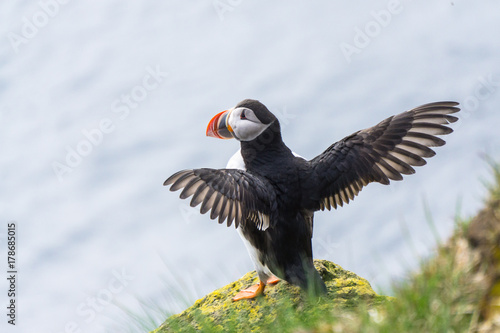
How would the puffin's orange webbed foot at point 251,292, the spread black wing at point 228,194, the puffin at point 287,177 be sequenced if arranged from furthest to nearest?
the puffin's orange webbed foot at point 251,292
the puffin at point 287,177
the spread black wing at point 228,194

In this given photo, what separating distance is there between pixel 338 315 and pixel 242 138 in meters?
2.68

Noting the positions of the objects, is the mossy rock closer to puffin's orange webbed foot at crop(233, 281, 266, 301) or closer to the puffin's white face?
puffin's orange webbed foot at crop(233, 281, 266, 301)

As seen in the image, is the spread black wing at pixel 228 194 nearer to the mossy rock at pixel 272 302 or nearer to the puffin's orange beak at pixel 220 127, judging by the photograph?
the mossy rock at pixel 272 302

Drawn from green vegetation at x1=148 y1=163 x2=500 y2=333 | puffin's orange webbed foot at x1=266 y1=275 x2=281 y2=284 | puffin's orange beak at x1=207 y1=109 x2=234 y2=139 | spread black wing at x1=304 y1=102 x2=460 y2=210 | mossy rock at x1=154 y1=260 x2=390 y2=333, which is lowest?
green vegetation at x1=148 y1=163 x2=500 y2=333

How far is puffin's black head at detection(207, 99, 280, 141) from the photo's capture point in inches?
226

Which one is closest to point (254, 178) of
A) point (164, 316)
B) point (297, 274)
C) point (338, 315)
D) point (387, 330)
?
point (297, 274)

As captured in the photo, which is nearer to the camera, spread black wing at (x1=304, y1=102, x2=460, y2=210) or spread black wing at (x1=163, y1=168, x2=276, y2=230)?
spread black wing at (x1=163, y1=168, x2=276, y2=230)

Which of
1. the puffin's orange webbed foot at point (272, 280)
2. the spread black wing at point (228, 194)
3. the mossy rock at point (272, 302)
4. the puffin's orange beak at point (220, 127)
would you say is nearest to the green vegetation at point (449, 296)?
the mossy rock at point (272, 302)

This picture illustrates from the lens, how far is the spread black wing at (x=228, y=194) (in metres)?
4.85

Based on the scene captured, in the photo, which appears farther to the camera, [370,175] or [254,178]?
[370,175]

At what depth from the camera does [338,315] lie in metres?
3.48

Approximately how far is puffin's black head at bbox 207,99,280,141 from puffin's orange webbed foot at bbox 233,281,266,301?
1428mm

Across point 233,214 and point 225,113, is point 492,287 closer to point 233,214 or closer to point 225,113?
point 233,214

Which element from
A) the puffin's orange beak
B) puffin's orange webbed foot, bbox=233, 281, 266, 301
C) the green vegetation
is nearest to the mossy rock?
puffin's orange webbed foot, bbox=233, 281, 266, 301
